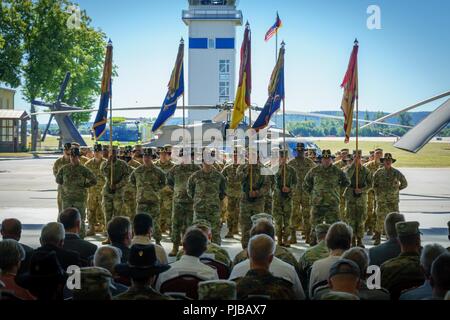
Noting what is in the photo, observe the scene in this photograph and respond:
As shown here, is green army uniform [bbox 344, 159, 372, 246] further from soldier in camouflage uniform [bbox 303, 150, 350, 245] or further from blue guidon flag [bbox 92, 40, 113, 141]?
blue guidon flag [bbox 92, 40, 113, 141]

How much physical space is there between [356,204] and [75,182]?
16.8 ft

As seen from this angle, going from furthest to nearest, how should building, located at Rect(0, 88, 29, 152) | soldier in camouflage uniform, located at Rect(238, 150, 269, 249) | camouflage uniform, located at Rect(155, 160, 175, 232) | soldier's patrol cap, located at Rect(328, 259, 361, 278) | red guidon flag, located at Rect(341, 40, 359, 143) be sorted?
building, located at Rect(0, 88, 29, 152) → camouflage uniform, located at Rect(155, 160, 175, 232) → red guidon flag, located at Rect(341, 40, 359, 143) → soldier in camouflage uniform, located at Rect(238, 150, 269, 249) → soldier's patrol cap, located at Rect(328, 259, 361, 278)

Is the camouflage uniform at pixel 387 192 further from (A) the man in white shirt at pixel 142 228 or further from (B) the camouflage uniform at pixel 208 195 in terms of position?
(A) the man in white shirt at pixel 142 228

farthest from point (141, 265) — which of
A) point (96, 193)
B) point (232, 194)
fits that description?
point (96, 193)

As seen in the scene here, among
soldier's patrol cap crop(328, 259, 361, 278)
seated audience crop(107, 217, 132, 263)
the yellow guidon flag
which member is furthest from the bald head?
the yellow guidon flag

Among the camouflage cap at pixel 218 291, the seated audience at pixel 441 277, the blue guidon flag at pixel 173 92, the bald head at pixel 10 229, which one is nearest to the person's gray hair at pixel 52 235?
the bald head at pixel 10 229

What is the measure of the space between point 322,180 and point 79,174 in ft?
14.4

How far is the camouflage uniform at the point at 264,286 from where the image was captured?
451cm

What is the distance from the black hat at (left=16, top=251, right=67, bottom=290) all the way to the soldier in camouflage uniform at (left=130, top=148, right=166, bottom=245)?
6781 mm

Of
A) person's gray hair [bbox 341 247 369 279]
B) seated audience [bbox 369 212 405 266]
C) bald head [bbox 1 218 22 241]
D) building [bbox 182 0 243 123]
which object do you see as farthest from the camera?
building [bbox 182 0 243 123]

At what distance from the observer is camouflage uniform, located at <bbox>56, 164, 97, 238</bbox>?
38.2 ft

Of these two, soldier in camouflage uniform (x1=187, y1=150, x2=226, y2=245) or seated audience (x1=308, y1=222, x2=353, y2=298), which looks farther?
→ soldier in camouflage uniform (x1=187, y1=150, x2=226, y2=245)

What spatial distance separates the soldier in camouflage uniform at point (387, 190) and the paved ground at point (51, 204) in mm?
610
